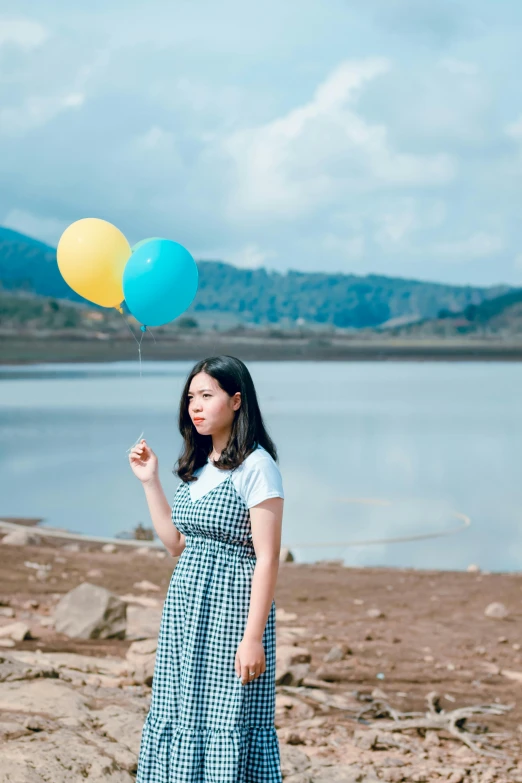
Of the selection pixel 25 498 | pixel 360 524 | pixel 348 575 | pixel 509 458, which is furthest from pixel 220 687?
pixel 509 458

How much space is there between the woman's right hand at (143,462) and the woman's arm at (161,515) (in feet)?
0.06

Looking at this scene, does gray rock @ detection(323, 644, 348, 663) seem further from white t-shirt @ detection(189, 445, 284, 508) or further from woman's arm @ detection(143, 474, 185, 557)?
white t-shirt @ detection(189, 445, 284, 508)

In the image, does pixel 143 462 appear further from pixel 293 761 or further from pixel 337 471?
pixel 337 471

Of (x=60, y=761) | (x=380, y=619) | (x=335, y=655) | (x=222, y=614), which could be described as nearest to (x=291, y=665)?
(x=335, y=655)

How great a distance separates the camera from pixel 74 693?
4.66 meters

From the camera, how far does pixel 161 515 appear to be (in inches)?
129

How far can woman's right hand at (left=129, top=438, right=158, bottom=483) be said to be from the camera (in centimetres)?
326

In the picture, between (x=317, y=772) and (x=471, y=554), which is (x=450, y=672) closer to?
(x=317, y=772)

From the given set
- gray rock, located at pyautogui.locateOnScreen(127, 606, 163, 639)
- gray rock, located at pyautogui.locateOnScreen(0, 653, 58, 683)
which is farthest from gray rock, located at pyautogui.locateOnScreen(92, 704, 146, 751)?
gray rock, located at pyautogui.locateOnScreen(127, 606, 163, 639)

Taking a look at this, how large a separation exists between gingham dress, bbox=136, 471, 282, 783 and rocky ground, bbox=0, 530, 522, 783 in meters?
0.77

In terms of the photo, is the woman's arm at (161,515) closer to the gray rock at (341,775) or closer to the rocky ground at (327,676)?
the rocky ground at (327,676)

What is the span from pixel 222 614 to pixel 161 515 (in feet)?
1.35

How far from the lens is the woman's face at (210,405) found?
3133 millimetres

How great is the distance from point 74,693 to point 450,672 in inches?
102
